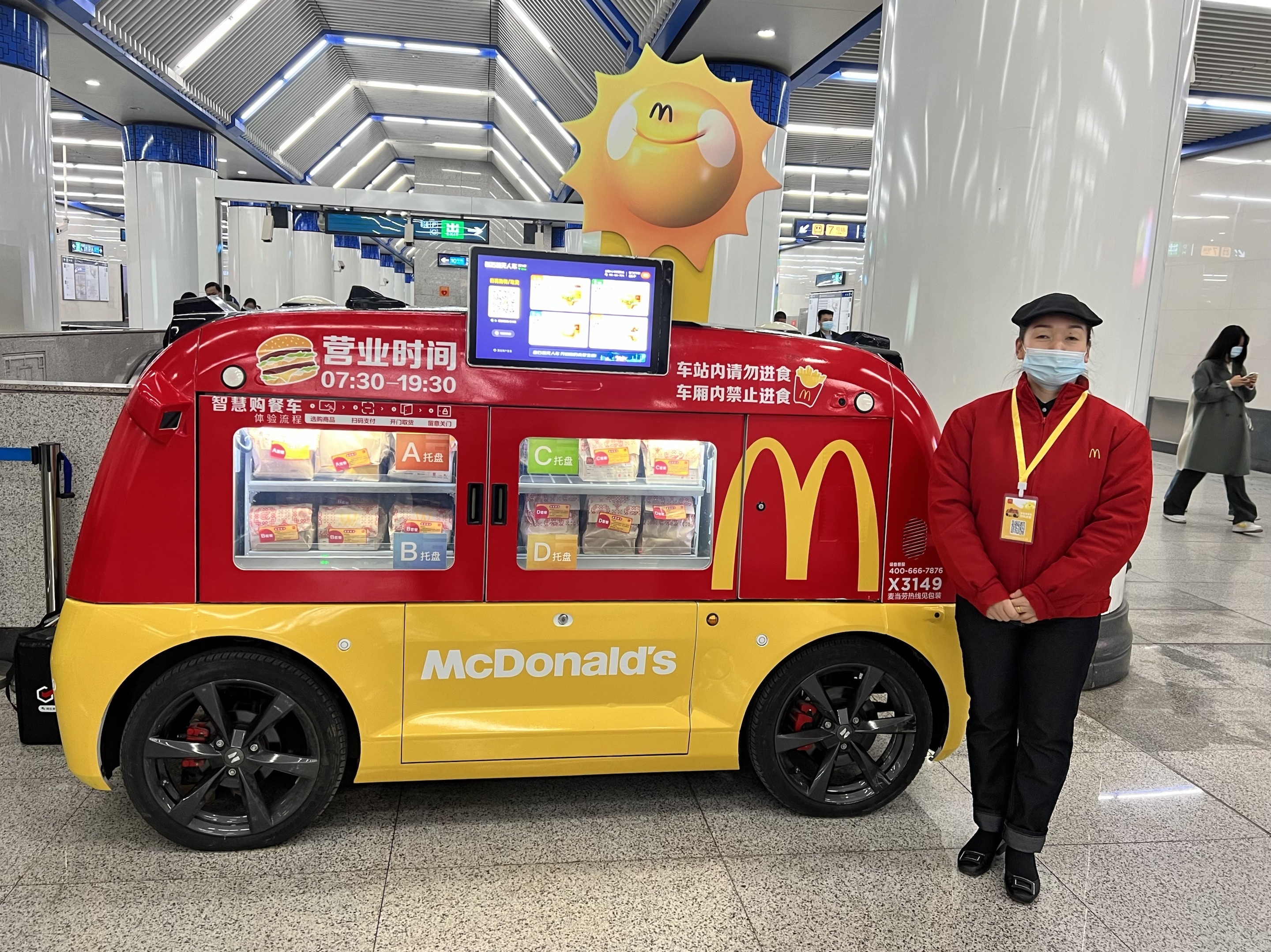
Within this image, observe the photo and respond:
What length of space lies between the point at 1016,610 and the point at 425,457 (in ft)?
6.38

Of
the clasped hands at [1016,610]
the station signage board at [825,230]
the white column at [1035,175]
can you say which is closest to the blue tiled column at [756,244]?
the white column at [1035,175]

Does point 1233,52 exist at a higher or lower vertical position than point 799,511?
higher

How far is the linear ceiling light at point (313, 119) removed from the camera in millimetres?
18672

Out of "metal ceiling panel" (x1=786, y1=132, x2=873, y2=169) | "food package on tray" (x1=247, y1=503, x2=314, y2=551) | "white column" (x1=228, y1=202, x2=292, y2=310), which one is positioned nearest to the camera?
"food package on tray" (x1=247, y1=503, x2=314, y2=551)

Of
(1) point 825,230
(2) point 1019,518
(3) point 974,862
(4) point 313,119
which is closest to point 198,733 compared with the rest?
(3) point 974,862

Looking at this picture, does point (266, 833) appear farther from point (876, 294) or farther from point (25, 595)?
point (876, 294)

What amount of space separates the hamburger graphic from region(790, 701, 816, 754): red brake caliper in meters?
2.06

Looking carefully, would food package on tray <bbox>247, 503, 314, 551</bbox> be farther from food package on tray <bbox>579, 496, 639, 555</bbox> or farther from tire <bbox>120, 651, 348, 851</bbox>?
food package on tray <bbox>579, 496, 639, 555</bbox>

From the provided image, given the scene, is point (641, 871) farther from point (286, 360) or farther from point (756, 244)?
point (756, 244)

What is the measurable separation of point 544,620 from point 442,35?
1421 centimetres

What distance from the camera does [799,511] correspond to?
10.8 feet

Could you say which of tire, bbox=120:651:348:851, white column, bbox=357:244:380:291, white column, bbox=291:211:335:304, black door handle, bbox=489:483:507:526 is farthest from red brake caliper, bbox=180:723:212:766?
white column, bbox=357:244:380:291

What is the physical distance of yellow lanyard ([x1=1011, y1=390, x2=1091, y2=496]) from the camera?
2855 millimetres

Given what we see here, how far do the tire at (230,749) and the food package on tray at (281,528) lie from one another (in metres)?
0.36
